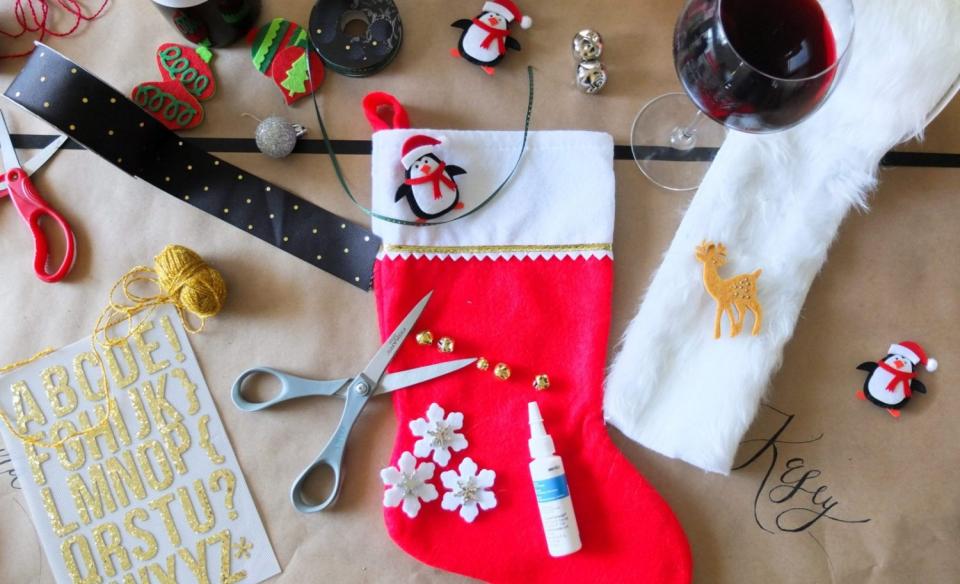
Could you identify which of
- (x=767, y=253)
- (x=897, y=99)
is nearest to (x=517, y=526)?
(x=767, y=253)

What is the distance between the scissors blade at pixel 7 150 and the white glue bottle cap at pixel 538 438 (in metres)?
0.73

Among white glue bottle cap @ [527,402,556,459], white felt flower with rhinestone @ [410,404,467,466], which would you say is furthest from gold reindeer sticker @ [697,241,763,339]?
white felt flower with rhinestone @ [410,404,467,466]

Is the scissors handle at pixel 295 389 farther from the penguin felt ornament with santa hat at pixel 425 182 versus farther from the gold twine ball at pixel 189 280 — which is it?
the penguin felt ornament with santa hat at pixel 425 182

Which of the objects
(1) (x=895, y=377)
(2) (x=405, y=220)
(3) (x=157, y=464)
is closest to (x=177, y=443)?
(3) (x=157, y=464)

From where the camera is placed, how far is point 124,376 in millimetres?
819

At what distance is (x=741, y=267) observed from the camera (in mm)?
806

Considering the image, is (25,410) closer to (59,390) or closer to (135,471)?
(59,390)

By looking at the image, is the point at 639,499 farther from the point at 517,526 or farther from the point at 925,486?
the point at 925,486

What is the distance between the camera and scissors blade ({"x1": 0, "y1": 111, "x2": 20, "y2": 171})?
0.84 metres

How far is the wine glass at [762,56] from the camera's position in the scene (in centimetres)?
62

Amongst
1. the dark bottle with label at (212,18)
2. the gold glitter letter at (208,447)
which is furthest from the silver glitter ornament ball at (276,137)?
the gold glitter letter at (208,447)

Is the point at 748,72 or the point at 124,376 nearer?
the point at 748,72

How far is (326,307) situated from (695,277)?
470mm

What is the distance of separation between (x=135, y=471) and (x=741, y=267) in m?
0.79
